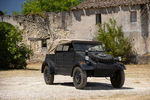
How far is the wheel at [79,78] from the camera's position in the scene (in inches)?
448

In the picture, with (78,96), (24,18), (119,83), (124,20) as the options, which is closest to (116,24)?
(124,20)

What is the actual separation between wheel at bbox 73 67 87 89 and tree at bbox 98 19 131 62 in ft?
61.7

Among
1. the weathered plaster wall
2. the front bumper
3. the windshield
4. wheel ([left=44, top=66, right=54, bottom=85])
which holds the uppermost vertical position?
the weathered plaster wall

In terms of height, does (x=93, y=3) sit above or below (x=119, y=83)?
above

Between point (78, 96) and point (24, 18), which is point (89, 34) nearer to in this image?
point (24, 18)

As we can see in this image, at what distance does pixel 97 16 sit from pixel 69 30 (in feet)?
11.6

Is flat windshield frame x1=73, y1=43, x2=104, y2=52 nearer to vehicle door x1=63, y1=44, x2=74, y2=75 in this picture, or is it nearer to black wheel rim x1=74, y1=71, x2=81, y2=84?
vehicle door x1=63, y1=44, x2=74, y2=75

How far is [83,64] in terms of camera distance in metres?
11.6

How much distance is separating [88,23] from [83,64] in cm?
2326

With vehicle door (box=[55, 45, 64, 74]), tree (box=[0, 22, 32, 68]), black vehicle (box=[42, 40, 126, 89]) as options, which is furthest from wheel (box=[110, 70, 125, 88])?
tree (box=[0, 22, 32, 68])

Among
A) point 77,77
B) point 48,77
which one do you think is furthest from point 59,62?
point 77,77

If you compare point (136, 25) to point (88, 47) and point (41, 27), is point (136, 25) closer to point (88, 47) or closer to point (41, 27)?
point (41, 27)

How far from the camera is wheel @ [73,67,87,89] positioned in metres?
11.4

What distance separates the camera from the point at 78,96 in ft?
32.1
